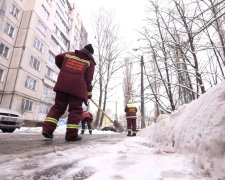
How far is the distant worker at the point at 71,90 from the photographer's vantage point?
4484 mm

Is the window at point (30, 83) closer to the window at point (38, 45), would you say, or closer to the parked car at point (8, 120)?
the window at point (38, 45)

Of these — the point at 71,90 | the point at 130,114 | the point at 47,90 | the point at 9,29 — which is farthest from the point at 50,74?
the point at 71,90

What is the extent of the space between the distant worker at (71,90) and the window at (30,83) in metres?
21.8

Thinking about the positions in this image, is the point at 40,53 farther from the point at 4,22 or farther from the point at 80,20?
the point at 80,20

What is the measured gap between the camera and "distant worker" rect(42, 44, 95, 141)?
14.7 ft

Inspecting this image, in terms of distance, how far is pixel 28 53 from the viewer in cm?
2538

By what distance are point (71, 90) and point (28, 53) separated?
73.9ft

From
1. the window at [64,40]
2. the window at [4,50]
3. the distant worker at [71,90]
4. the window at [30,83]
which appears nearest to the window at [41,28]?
the window at [4,50]

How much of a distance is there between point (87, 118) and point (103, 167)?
11012mm

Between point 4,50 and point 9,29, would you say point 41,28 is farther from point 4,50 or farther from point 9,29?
point 4,50

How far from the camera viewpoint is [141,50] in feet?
42.7

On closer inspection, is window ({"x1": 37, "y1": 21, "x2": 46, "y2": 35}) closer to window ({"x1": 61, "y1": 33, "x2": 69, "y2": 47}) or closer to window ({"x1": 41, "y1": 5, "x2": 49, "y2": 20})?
window ({"x1": 41, "y1": 5, "x2": 49, "y2": 20})

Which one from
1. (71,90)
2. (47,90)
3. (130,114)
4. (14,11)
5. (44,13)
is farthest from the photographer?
(47,90)

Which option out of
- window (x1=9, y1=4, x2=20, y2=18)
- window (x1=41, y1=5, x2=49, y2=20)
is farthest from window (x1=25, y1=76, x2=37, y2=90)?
window (x1=41, y1=5, x2=49, y2=20)
